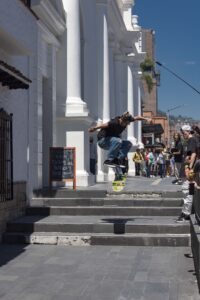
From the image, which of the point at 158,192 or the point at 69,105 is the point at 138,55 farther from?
the point at 158,192

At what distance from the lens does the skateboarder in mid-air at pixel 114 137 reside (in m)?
9.10

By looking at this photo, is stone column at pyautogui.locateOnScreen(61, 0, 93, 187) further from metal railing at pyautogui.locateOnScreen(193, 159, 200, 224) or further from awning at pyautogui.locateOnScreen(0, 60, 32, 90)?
metal railing at pyautogui.locateOnScreen(193, 159, 200, 224)

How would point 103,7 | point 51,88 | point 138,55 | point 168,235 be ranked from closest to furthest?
point 168,235 < point 51,88 < point 103,7 < point 138,55

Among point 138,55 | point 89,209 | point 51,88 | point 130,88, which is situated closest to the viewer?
point 89,209

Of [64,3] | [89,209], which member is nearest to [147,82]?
[64,3]

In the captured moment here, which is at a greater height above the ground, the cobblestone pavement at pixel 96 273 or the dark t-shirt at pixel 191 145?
the dark t-shirt at pixel 191 145

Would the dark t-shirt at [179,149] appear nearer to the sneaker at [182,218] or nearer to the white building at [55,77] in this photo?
the white building at [55,77]

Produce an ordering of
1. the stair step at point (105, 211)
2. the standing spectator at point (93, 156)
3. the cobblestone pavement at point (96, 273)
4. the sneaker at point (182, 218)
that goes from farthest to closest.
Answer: the standing spectator at point (93, 156) < the stair step at point (105, 211) < the sneaker at point (182, 218) < the cobblestone pavement at point (96, 273)

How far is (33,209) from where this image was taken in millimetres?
11633

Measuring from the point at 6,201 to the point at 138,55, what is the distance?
81.2 ft

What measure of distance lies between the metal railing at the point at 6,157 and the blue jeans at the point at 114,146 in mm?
1930

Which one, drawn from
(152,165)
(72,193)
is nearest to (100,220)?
(72,193)

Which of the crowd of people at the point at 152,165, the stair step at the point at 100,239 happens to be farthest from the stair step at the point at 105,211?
the crowd of people at the point at 152,165

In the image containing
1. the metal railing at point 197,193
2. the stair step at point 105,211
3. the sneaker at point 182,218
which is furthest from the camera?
the stair step at point 105,211
